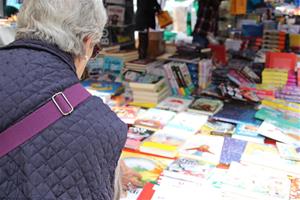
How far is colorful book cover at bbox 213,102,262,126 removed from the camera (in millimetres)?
2348

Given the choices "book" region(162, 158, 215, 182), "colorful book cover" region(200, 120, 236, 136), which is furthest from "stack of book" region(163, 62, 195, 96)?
"book" region(162, 158, 215, 182)

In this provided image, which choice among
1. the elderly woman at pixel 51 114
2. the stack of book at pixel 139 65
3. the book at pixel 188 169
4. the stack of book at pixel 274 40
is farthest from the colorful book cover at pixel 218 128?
the stack of book at pixel 274 40

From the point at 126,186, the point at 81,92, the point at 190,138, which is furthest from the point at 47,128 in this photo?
the point at 190,138

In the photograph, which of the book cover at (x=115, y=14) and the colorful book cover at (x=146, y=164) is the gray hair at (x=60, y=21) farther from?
the book cover at (x=115, y=14)

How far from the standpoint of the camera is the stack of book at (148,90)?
103 inches

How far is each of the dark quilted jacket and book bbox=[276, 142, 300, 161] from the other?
1.16 m

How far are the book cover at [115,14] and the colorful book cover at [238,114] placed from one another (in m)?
1.43

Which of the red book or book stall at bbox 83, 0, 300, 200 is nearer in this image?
the red book

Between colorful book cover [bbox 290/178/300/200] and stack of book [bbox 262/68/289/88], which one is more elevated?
stack of book [bbox 262/68/289/88]

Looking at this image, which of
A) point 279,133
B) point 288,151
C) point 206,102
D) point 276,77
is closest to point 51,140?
point 288,151

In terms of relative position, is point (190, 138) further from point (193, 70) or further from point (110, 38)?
point (110, 38)

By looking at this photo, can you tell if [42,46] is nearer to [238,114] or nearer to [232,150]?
[232,150]

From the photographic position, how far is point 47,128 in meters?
0.93

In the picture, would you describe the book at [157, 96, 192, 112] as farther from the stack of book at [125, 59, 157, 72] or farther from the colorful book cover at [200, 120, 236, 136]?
the stack of book at [125, 59, 157, 72]
